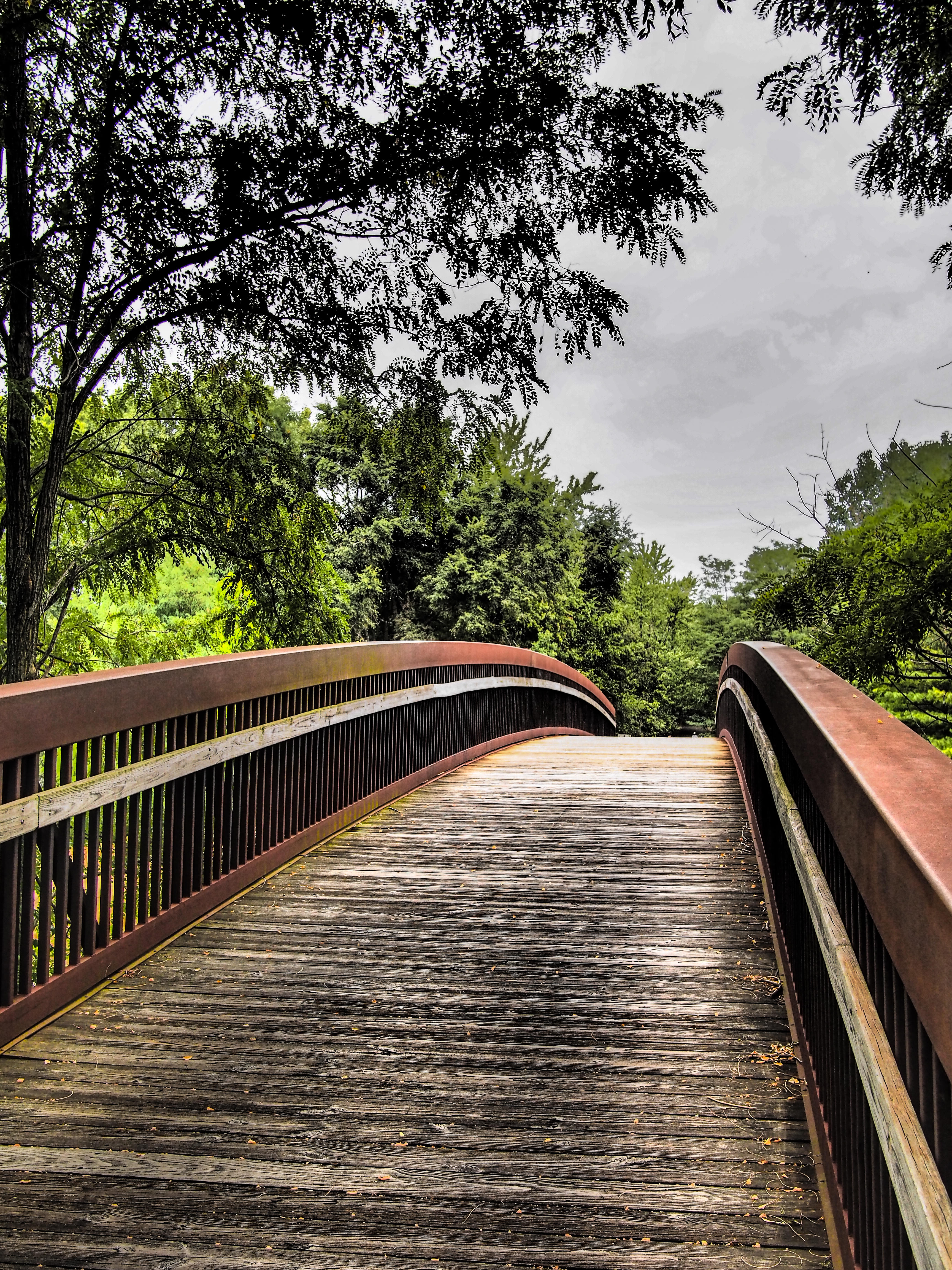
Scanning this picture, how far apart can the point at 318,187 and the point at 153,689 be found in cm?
446

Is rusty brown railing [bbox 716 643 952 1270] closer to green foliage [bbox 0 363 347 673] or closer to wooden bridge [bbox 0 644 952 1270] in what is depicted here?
wooden bridge [bbox 0 644 952 1270]

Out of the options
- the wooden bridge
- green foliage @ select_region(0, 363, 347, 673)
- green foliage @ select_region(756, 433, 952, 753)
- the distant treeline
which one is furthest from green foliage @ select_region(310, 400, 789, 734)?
the wooden bridge

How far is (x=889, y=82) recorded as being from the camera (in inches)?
238

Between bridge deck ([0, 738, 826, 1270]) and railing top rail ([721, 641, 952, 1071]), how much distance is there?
84 centimetres

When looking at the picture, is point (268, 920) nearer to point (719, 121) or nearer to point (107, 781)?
point (107, 781)

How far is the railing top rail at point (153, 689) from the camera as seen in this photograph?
266 centimetres

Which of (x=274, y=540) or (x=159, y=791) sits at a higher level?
(x=274, y=540)

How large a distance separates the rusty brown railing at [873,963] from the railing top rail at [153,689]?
2.16 m

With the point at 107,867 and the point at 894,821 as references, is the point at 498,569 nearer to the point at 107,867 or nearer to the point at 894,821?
the point at 107,867

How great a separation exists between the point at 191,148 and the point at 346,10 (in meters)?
1.37

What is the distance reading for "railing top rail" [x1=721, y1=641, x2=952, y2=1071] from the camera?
1146mm

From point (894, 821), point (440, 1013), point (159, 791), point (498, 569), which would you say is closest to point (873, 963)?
point (894, 821)

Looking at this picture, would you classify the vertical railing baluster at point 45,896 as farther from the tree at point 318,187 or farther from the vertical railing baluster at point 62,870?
the tree at point 318,187

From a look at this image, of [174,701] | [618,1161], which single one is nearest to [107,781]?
[174,701]
